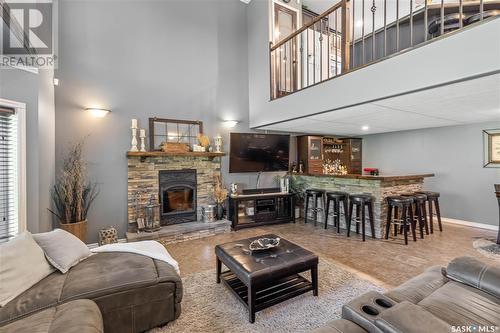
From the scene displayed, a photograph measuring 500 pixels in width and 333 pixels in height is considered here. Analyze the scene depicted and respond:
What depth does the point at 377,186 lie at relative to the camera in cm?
418

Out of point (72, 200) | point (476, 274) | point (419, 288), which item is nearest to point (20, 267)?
point (72, 200)

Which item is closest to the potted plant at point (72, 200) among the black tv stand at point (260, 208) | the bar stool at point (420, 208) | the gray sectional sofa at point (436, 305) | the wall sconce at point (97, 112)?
the wall sconce at point (97, 112)

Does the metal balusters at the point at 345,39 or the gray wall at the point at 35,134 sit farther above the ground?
the metal balusters at the point at 345,39

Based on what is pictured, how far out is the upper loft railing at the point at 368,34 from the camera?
104 inches

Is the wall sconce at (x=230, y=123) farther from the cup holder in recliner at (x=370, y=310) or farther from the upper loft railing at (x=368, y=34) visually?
the cup holder in recliner at (x=370, y=310)

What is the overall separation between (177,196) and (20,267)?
2913mm

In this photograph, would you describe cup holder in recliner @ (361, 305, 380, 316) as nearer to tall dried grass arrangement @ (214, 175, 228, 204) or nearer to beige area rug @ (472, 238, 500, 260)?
beige area rug @ (472, 238, 500, 260)

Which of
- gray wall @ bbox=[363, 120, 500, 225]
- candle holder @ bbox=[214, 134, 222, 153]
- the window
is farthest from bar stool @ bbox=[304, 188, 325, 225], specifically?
the window

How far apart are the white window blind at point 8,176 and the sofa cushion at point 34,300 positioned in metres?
1.23

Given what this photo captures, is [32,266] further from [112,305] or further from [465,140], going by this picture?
[465,140]

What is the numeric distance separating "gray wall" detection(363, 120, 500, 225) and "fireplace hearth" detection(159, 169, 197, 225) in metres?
5.41

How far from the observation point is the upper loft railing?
104 inches

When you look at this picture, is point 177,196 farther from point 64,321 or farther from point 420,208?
point 420,208

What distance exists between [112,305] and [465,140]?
680cm
